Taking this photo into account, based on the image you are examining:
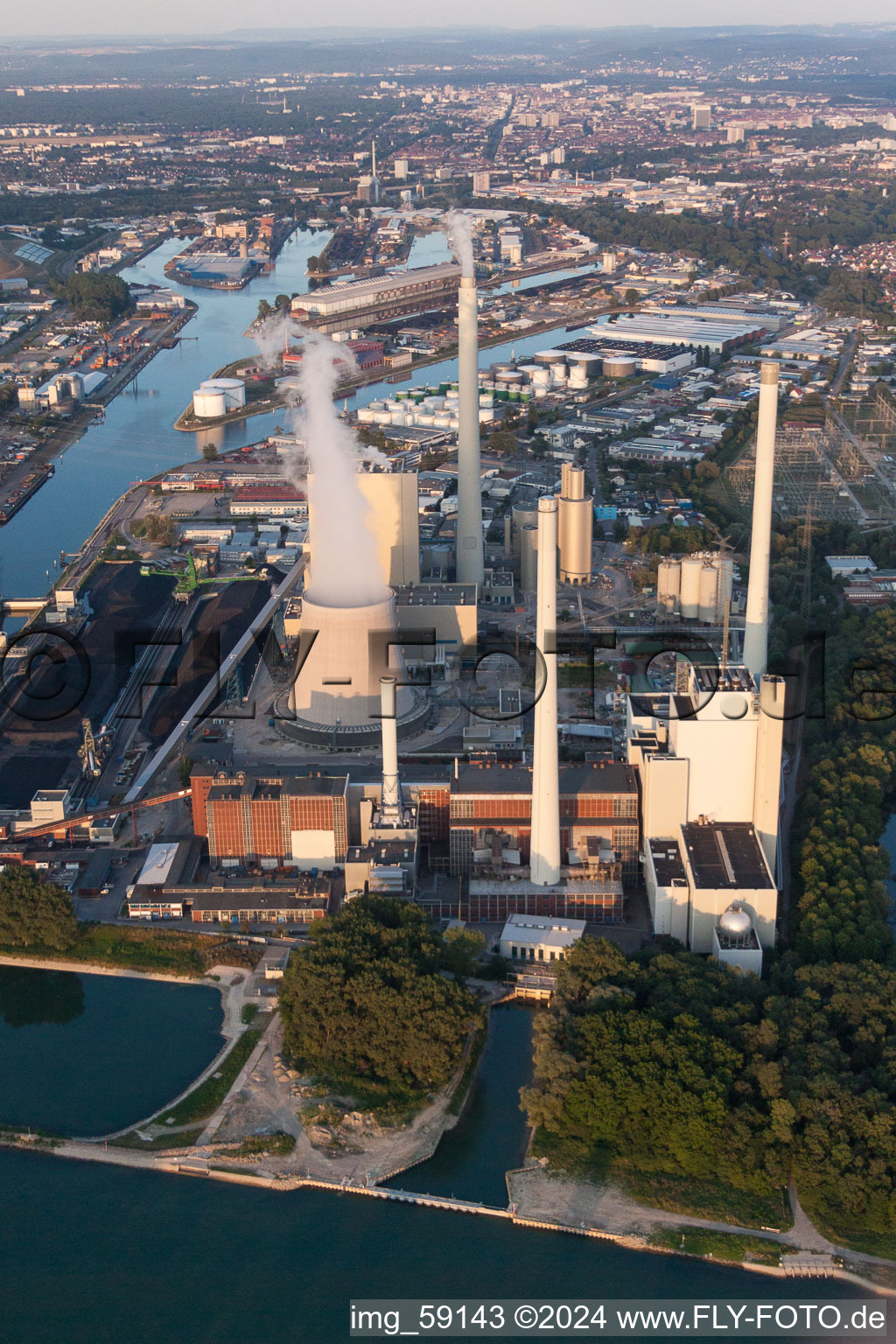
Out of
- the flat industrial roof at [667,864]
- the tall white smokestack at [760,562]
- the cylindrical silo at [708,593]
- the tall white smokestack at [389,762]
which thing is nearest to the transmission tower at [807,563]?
the cylindrical silo at [708,593]

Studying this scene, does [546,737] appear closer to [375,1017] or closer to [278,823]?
[278,823]

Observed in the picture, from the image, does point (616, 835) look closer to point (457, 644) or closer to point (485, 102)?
point (457, 644)

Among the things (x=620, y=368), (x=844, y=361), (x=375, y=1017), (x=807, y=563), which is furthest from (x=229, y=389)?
(x=375, y=1017)

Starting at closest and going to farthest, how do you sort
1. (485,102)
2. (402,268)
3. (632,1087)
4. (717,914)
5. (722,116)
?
(632,1087) → (717,914) → (402,268) → (722,116) → (485,102)

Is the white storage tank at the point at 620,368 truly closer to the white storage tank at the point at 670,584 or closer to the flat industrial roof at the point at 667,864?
the white storage tank at the point at 670,584

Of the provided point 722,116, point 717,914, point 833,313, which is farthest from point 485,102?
point 717,914

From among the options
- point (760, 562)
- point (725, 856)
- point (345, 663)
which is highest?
point (760, 562)

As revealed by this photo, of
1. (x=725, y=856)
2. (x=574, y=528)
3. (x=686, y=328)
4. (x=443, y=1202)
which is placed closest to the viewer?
(x=443, y=1202)
